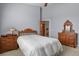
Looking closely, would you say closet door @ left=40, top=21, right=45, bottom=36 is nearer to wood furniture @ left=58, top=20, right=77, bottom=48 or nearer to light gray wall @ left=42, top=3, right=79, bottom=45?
light gray wall @ left=42, top=3, right=79, bottom=45

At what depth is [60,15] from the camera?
5.65 feet

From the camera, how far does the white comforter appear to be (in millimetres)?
1626

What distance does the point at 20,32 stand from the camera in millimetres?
1714

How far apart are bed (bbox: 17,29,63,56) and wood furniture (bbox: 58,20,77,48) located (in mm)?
67

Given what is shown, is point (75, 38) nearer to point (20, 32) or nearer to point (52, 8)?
point (52, 8)

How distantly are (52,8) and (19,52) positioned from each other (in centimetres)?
63

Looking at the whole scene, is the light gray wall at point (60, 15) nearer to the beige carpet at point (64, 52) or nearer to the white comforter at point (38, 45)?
the white comforter at point (38, 45)

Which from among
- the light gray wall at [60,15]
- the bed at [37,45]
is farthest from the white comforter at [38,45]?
the light gray wall at [60,15]

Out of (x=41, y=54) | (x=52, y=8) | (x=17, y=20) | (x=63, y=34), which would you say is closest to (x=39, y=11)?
(x=52, y=8)

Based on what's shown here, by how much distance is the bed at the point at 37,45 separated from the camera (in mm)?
1627

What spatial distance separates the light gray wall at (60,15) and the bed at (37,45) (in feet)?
0.35

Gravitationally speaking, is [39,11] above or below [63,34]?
above

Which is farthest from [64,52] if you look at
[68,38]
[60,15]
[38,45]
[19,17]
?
[19,17]

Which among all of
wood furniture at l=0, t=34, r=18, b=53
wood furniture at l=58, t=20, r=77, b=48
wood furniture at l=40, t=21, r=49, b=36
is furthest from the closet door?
wood furniture at l=0, t=34, r=18, b=53
